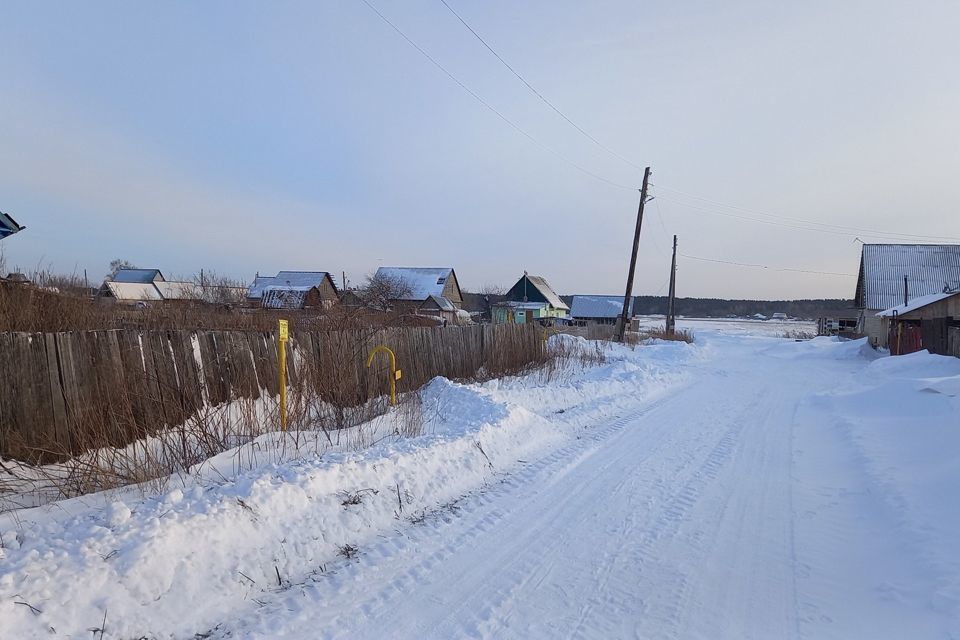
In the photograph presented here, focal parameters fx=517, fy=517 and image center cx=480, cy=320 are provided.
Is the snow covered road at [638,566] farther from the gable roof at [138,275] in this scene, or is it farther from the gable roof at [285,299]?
the gable roof at [138,275]

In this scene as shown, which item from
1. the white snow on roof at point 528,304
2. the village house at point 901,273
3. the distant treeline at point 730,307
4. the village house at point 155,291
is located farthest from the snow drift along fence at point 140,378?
the distant treeline at point 730,307

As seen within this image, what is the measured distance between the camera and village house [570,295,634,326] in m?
67.2

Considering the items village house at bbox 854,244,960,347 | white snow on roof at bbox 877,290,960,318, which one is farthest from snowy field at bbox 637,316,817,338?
white snow on roof at bbox 877,290,960,318

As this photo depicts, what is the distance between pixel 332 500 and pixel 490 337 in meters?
10.00

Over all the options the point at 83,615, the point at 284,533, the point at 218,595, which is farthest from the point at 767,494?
the point at 83,615

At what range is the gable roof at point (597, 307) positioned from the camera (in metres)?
67.7

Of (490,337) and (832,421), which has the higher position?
(490,337)

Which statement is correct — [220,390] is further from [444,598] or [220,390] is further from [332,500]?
[444,598]

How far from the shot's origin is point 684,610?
345cm

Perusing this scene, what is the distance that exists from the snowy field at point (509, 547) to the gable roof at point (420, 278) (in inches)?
1961

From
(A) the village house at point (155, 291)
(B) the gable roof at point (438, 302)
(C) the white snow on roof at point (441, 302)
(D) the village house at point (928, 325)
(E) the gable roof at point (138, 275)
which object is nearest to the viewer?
(A) the village house at point (155, 291)

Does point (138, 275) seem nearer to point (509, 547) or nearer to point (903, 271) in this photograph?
point (509, 547)

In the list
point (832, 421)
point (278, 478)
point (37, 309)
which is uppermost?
point (37, 309)

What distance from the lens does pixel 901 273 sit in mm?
39188
